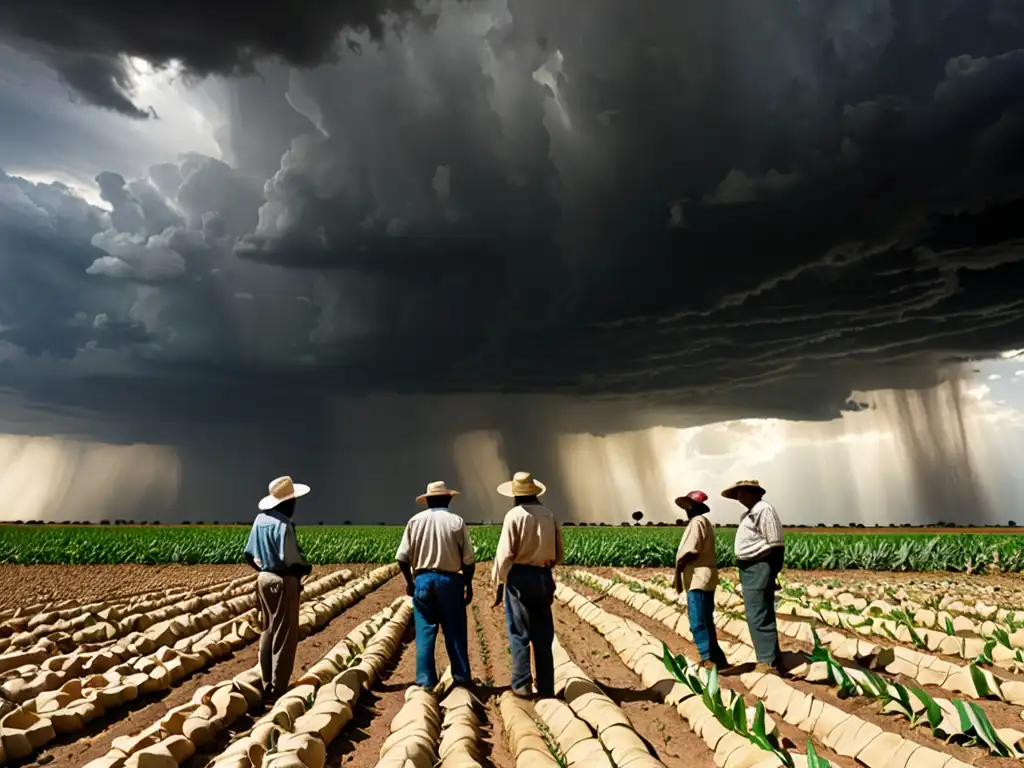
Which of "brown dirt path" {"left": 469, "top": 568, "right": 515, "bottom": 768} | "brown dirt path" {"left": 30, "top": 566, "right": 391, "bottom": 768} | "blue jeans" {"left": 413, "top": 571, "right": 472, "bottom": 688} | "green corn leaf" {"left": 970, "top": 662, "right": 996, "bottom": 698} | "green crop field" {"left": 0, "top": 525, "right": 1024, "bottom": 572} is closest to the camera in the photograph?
"brown dirt path" {"left": 469, "top": 568, "right": 515, "bottom": 768}

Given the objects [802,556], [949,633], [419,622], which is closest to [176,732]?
[419,622]

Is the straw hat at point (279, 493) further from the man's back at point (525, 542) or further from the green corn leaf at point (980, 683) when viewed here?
the green corn leaf at point (980, 683)

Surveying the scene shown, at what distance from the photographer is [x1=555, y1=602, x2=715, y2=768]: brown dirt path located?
6088 mm

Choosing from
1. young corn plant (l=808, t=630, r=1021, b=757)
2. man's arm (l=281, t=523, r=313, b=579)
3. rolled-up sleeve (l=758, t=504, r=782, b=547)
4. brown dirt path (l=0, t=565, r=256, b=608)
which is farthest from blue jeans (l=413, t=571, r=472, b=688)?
brown dirt path (l=0, t=565, r=256, b=608)

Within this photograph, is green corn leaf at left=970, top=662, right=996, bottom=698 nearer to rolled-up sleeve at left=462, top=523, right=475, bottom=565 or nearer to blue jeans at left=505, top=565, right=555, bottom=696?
blue jeans at left=505, top=565, right=555, bottom=696

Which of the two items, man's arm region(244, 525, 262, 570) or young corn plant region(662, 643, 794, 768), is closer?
young corn plant region(662, 643, 794, 768)

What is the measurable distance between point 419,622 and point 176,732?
2.31 meters

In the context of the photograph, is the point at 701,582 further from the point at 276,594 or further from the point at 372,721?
the point at 276,594

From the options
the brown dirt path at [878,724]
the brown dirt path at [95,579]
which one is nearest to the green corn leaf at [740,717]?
the brown dirt path at [878,724]

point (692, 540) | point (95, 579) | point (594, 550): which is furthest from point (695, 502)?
point (95, 579)

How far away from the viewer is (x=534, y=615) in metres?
7.34

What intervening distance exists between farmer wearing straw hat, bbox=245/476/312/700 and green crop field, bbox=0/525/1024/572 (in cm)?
1962

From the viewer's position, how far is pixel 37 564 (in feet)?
97.0

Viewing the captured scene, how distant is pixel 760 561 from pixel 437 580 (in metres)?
3.44
